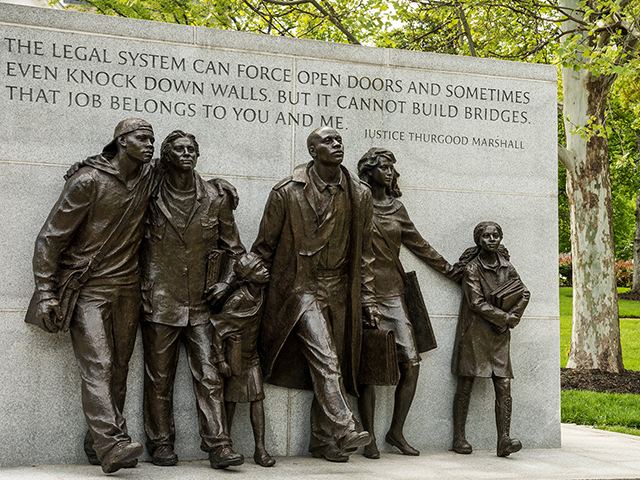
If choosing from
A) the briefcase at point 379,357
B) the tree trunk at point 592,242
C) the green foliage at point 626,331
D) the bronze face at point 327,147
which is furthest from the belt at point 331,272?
the green foliage at point 626,331

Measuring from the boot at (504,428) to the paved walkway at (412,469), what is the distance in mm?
100

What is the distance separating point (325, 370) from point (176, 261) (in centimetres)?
161

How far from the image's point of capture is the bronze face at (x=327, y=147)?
23.9 ft

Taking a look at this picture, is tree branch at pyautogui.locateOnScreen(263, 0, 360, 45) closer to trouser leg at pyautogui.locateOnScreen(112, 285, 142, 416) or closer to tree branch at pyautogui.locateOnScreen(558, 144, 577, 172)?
tree branch at pyautogui.locateOnScreen(558, 144, 577, 172)

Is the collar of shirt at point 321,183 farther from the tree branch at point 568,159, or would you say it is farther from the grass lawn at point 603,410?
the tree branch at point 568,159

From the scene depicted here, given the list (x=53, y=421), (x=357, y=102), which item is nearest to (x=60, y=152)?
(x=53, y=421)

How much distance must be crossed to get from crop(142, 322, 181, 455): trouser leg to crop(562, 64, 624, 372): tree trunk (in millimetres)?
9623

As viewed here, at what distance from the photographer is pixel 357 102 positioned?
27.9 ft

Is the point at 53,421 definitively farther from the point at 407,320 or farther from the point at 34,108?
the point at 407,320

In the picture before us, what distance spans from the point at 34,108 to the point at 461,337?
4551 mm

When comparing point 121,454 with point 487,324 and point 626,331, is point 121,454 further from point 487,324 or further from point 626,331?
point 626,331

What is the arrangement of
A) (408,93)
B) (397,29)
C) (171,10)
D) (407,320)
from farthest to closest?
(397,29) → (171,10) → (408,93) → (407,320)

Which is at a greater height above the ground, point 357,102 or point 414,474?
point 357,102

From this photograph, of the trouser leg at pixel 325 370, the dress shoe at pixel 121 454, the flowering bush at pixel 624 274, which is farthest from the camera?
the flowering bush at pixel 624 274
